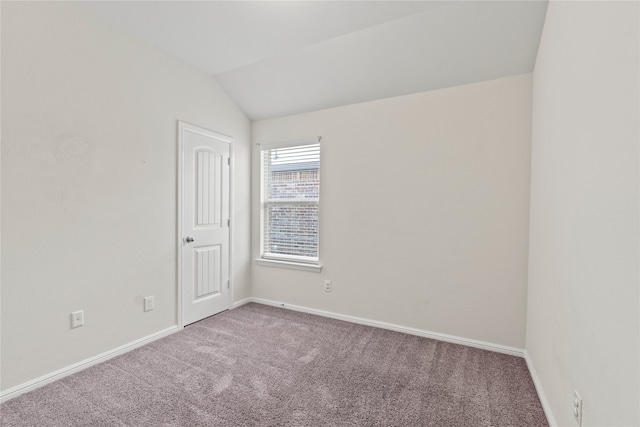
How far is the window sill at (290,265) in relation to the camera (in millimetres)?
3307

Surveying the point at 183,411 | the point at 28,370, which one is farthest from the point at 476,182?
the point at 28,370

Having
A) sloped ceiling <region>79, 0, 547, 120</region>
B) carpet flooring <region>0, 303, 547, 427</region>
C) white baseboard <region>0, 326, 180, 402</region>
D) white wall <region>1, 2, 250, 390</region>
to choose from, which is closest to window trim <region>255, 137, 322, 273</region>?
sloped ceiling <region>79, 0, 547, 120</region>

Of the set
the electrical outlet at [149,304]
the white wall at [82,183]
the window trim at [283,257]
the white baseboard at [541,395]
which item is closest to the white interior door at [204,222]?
the white wall at [82,183]

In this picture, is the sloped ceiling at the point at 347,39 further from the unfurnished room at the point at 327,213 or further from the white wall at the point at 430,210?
the white wall at the point at 430,210

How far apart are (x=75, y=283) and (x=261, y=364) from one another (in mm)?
1511

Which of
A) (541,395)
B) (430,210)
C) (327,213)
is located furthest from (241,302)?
(541,395)

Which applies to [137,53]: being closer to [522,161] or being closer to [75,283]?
[75,283]

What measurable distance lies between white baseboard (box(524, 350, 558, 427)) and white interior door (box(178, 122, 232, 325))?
2.96 metres

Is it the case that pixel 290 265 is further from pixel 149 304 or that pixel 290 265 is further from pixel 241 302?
pixel 149 304

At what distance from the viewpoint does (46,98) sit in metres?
1.96

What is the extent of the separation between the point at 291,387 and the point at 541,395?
5.27 feet

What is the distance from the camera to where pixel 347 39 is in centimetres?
246

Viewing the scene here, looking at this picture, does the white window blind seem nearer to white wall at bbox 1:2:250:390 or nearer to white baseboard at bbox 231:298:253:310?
white baseboard at bbox 231:298:253:310

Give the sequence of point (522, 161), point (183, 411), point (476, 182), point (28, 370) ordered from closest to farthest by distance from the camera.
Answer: point (183, 411) < point (28, 370) < point (522, 161) < point (476, 182)
